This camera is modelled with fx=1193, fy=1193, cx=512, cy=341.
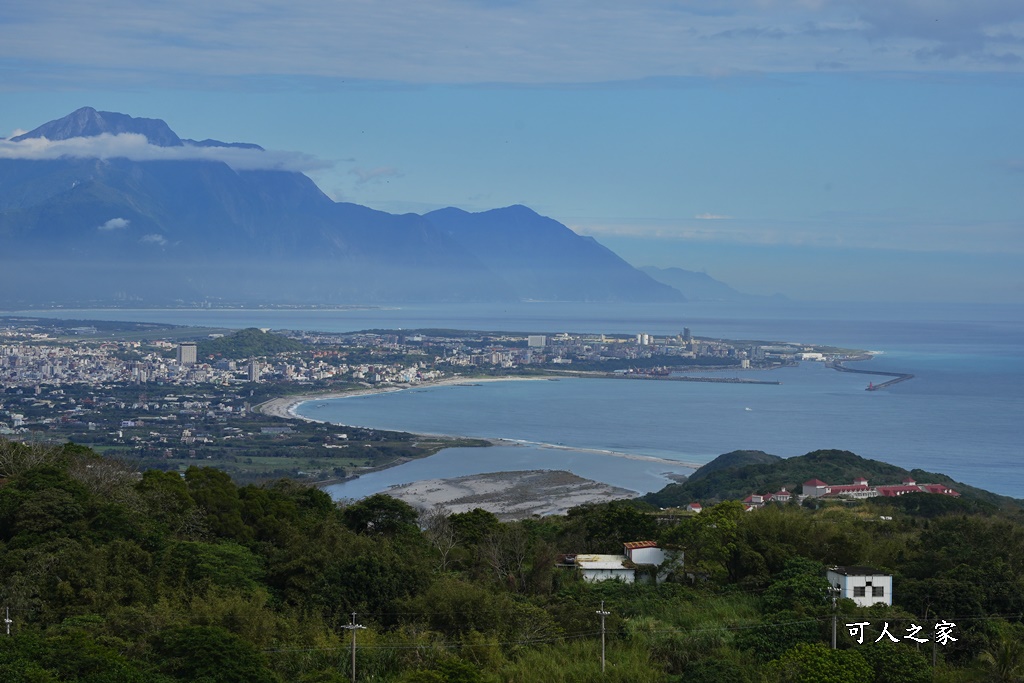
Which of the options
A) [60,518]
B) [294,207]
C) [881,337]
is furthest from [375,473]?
[294,207]

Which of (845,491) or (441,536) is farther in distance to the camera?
(845,491)

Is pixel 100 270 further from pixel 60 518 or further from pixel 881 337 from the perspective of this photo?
pixel 60 518

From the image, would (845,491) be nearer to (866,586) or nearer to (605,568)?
(605,568)

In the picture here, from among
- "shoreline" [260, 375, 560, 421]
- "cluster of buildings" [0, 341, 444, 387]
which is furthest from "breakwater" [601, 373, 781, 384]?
"cluster of buildings" [0, 341, 444, 387]

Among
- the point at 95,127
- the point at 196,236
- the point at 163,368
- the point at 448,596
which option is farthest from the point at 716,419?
the point at 95,127

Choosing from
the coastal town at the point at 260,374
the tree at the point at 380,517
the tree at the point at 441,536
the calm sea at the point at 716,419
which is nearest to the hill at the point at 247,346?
the coastal town at the point at 260,374

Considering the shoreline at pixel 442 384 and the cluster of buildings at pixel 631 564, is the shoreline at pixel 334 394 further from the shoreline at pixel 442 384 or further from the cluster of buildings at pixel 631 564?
the cluster of buildings at pixel 631 564
